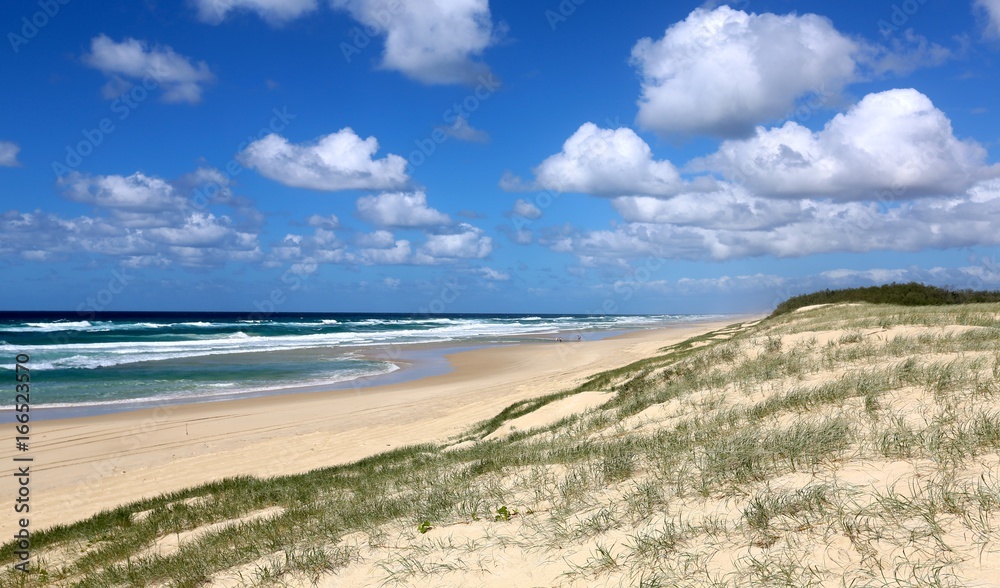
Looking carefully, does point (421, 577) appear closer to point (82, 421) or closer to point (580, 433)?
point (580, 433)

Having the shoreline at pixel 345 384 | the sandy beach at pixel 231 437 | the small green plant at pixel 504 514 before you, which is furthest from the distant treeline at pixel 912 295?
the small green plant at pixel 504 514

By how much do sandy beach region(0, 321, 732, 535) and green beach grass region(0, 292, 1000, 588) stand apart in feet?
9.76

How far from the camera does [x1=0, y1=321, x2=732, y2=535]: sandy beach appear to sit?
1263 centimetres

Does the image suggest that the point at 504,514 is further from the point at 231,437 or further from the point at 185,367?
the point at 185,367

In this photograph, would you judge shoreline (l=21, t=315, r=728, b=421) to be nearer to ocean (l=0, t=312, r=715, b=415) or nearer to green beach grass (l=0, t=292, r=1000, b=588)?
ocean (l=0, t=312, r=715, b=415)

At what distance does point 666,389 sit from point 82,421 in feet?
56.8

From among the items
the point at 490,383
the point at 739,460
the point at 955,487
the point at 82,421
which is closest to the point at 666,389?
the point at 739,460

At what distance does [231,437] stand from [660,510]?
48.1 feet

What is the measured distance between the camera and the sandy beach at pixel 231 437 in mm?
12633

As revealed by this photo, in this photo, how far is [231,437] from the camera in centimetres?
1689

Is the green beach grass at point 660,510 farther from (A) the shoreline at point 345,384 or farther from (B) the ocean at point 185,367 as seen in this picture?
(B) the ocean at point 185,367

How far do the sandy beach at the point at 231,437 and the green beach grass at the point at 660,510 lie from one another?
2.97 m

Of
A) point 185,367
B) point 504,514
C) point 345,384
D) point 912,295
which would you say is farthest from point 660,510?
point 912,295

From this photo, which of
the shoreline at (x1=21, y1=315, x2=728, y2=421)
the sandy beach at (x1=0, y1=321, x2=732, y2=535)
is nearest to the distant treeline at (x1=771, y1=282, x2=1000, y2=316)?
the sandy beach at (x1=0, y1=321, x2=732, y2=535)
